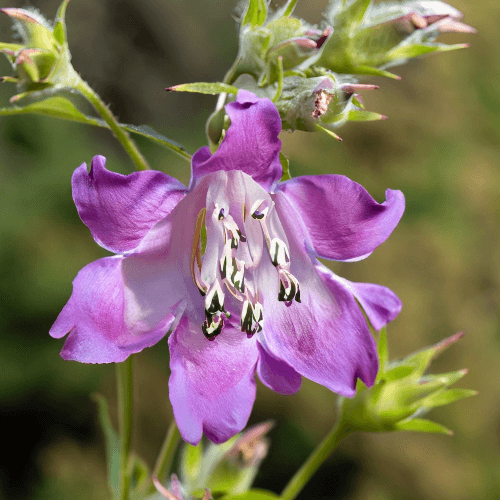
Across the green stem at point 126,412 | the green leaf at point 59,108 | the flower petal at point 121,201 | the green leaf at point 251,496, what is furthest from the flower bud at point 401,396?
the green leaf at point 59,108

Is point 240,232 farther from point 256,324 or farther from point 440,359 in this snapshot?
point 440,359

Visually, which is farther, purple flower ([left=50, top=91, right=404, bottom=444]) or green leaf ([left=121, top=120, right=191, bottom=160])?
green leaf ([left=121, top=120, right=191, bottom=160])

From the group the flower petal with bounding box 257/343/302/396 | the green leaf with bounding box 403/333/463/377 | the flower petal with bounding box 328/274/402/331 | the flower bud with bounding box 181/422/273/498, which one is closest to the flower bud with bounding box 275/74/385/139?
the flower petal with bounding box 328/274/402/331

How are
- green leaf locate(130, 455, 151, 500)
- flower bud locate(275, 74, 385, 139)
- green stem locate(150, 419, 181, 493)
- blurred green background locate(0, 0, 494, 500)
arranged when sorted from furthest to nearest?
1. blurred green background locate(0, 0, 494, 500)
2. green leaf locate(130, 455, 151, 500)
3. green stem locate(150, 419, 181, 493)
4. flower bud locate(275, 74, 385, 139)

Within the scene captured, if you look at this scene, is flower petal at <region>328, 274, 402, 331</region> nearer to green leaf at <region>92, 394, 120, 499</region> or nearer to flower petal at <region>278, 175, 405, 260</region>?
flower petal at <region>278, 175, 405, 260</region>

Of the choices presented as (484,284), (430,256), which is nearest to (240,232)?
(430,256)

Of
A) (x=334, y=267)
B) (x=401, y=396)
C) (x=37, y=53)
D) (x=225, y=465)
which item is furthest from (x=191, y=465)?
(x=334, y=267)

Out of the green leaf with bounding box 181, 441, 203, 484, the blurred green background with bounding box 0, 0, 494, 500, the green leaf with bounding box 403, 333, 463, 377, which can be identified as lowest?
the blurred green background with bounding box 0, 0, 494, 500

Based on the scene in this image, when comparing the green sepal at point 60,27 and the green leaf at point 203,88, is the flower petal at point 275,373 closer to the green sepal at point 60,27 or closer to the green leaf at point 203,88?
the green leaf at point 203,88
